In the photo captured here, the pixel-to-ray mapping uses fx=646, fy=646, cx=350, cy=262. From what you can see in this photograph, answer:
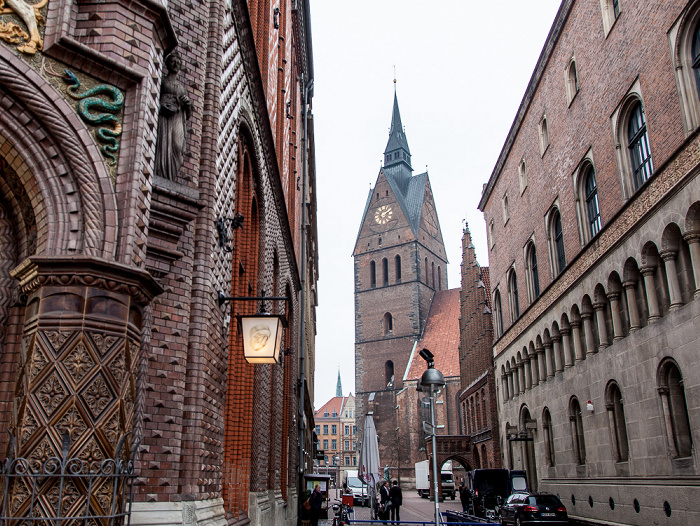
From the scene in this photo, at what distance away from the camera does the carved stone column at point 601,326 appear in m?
18.5

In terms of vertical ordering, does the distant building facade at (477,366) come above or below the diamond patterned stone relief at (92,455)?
above

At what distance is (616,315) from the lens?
1759 centimetres

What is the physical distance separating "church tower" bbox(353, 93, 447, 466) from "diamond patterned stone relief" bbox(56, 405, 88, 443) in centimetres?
6406

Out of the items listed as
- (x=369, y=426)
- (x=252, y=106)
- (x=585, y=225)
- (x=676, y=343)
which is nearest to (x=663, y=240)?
(x=676, y=343)

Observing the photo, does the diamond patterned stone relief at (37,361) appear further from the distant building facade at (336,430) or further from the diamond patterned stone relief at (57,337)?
the distant building facade at (336,430)

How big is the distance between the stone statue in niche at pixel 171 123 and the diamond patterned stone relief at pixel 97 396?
2330mm

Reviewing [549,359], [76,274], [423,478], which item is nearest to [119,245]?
[76,274]

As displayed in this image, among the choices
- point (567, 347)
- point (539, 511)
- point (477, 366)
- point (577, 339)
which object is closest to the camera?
point (539, 511)

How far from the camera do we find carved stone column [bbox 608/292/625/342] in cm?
1742

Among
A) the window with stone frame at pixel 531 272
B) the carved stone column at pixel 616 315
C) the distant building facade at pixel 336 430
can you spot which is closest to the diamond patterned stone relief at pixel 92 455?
the carved stone column at pixel 616 315

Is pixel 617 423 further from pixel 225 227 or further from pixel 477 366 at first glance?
pixel 477 366

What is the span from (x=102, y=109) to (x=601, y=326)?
17.0 meters

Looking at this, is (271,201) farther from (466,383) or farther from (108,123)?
(466,383)

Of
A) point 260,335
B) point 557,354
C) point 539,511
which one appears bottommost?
point 539,511
